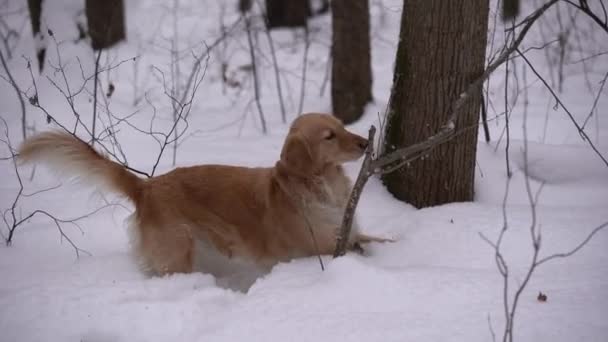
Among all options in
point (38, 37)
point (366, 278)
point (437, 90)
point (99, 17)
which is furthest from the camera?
point (99, 17)

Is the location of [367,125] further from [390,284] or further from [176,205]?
[390,284]

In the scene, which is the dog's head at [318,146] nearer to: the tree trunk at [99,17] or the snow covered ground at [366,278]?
the snow covered ground at [366,278]

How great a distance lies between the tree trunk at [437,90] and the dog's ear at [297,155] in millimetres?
663

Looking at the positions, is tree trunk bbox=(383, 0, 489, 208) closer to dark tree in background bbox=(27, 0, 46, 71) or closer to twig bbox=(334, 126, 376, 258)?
twig bbox=(334, 126, 376, 258)

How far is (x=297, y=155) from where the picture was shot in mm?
3459

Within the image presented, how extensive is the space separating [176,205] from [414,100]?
5.95 feet

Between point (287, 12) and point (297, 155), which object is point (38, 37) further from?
point (287, 12)

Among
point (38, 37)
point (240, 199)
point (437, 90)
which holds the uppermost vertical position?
point (38, 37)

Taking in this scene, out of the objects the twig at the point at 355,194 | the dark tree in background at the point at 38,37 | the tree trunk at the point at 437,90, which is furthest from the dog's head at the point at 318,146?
the dark tree in background at the point at 38,37

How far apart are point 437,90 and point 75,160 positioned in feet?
7.97

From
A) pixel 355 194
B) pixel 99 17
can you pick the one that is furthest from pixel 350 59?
→ pixel 99 17

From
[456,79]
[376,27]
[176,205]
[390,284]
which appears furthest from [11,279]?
[376,27]

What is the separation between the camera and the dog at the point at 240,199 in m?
3.23

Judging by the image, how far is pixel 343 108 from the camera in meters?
6.36
